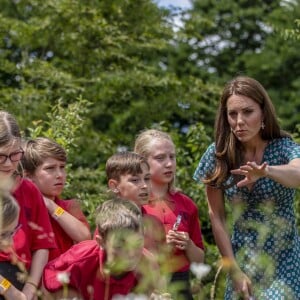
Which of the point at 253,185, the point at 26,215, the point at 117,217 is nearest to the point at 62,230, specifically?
the point at 26,215

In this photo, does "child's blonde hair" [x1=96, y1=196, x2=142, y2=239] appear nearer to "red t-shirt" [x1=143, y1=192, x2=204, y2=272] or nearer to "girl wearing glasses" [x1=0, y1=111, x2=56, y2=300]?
"girl wearing glasses" [x1=0, y1=111, x2=56, y2=300]

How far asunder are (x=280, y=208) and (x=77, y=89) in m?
7.66

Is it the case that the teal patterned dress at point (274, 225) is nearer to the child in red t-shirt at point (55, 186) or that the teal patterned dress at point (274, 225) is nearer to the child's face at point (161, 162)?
the child's face at point (161, 162)

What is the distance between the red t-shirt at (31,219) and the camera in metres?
4.87

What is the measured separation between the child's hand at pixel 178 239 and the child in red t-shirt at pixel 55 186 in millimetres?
422

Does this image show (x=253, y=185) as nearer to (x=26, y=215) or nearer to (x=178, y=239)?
(x=178, y=239)

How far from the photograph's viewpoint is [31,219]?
16.1ft

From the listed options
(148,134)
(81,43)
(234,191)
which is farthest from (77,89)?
(234,191)

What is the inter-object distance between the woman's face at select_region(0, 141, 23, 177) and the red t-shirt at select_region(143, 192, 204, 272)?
40.0 inches

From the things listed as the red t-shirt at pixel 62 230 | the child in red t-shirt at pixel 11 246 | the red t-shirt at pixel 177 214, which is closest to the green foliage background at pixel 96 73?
the red t-shirt at pixel 177 214

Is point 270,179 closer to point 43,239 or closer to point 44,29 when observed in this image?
point 43,239

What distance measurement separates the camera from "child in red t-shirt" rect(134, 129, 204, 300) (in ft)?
17.6

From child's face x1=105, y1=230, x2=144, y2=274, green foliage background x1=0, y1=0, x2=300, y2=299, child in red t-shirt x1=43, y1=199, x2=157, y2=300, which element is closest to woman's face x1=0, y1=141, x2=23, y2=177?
child in red t-shirt x1=43, y1=199, x2=157, y2=300

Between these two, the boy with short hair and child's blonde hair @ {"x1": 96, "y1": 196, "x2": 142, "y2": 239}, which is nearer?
child's blonde hair @ {"x1": 96, "y1": 196, "x2": 142, "y2": 239}
